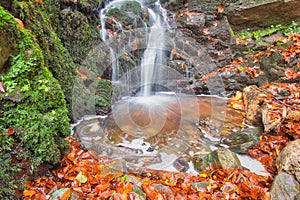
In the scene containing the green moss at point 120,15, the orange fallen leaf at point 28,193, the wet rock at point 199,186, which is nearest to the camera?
the orange fallen leaf at point 28,193

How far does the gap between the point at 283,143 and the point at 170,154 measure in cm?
236

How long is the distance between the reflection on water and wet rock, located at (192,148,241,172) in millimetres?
325

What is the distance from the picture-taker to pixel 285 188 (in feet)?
7.81

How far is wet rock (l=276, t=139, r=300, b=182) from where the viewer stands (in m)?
2.59

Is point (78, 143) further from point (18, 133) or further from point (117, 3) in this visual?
point (117, 3)

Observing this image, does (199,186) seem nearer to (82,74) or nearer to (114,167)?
(114,167)

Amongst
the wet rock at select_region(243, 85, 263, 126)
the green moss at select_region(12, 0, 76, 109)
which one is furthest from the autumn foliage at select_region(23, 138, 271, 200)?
the wet rock at select_region(243, 85, 263, 126)

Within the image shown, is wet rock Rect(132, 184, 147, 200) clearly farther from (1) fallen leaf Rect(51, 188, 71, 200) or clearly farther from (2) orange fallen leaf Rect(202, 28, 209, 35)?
(2) orange fallen leaf Rect(202, 28, 209, 35)

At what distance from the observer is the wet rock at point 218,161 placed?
2988mm

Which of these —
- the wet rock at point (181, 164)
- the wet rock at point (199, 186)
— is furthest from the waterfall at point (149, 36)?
the wet rock at point (199, 186)

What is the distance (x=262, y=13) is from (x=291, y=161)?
8.15 meters

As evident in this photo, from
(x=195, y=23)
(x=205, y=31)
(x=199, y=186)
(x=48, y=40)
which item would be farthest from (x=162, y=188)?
(x=195, y=23)

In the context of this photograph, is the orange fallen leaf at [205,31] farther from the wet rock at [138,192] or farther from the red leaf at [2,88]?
the red leaf at [2,88]

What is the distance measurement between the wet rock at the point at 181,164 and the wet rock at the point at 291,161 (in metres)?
1.49
